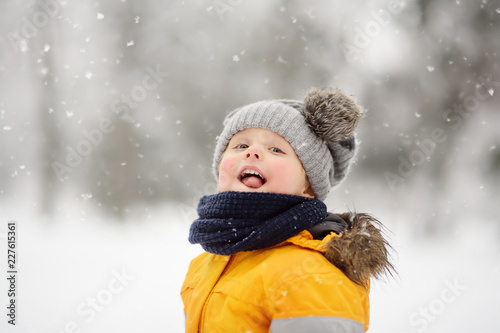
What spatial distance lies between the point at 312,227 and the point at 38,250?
3.67 metres

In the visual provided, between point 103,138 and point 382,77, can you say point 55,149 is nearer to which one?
point 103,138

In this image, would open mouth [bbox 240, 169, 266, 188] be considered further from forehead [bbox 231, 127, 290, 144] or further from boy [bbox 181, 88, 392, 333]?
forehead [bbox 231, 127, 290, 144]

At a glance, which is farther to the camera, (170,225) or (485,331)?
(170,225)

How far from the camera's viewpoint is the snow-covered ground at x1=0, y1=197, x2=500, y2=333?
2.85 m

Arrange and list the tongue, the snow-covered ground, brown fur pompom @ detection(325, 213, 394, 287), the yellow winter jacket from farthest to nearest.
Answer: the snow-covered ground → the tongue → brown fur pompom @ detection(325, 213, 394, 287) → the yellow winter jacket

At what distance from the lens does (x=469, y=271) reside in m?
3.51

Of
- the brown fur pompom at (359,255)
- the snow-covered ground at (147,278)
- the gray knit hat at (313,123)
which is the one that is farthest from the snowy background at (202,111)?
the brown fur pompom at (359,255)

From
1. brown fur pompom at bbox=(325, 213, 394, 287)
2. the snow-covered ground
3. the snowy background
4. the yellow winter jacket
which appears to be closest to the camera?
the yellow winter jacket

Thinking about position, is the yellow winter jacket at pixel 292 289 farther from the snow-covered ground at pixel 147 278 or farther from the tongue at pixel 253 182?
the snow-covered ground at pixel 147 278

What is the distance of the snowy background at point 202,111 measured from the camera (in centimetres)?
410

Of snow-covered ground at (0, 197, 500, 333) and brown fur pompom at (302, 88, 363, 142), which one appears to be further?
snow-covered ground at (0, 197, 500, 333)

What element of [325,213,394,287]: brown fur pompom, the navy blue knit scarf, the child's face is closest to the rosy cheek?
the child's face

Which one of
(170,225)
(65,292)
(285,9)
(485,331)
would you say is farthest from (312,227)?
(285,9)

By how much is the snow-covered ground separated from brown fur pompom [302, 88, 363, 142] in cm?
148
